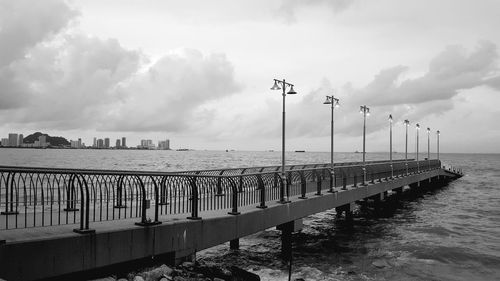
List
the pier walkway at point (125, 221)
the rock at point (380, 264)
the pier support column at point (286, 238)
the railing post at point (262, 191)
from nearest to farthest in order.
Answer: the pier walkway at point (125, 221) < the railing post at point (262, 191) < the rock at point (380, 264) < the pier support column at point (286, 238)

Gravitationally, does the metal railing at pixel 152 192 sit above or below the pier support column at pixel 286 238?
above

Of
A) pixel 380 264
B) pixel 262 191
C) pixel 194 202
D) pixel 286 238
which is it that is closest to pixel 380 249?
pixel 380 264

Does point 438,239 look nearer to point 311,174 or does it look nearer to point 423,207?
point 311,174

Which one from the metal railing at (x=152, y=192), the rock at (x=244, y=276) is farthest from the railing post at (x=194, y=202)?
the rock at (x=244, y=276)

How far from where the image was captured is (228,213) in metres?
14.4

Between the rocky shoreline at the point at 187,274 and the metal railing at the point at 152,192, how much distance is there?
1.28 m

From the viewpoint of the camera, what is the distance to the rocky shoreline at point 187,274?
10578 mm

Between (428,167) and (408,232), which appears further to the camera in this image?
(428,167)

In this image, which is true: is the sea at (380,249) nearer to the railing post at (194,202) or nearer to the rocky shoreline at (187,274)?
the rocky shoreline at (187,274)

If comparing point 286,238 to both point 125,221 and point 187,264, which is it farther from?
point 125,221

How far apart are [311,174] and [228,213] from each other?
10.0 m

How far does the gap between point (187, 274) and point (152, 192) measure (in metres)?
7.35

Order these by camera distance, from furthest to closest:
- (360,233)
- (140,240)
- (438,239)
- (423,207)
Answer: (423,207) < (360,233) < (438,239) < (140,240)

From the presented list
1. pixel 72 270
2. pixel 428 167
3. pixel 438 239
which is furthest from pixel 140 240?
pixel 428 167
